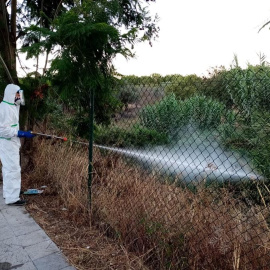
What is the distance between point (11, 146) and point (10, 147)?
2cm

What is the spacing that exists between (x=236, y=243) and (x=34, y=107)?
4.11m

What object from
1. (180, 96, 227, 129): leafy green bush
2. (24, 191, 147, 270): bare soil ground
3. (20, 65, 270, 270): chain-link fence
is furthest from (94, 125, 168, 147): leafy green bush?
(24, 191, 147, 270): bare soil ground

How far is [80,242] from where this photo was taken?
294 cm

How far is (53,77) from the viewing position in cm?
311

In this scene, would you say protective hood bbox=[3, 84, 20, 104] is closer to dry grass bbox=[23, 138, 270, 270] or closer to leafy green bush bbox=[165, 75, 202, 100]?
dry grass bbox=[23, 138, 270, 270]

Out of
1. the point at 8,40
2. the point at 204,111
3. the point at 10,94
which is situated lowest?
the point at 204,111

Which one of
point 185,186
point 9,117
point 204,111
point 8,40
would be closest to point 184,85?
point 204,111

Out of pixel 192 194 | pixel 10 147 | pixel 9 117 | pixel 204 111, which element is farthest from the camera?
pixel 10 147

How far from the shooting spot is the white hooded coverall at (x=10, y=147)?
387cm

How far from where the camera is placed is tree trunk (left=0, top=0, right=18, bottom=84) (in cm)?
485

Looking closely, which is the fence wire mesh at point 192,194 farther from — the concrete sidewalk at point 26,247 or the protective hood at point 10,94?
the protective hood at point 10,94

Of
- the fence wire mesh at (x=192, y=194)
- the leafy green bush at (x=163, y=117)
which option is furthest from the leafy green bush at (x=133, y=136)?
the fence wire mesh at (x=192, y=194)

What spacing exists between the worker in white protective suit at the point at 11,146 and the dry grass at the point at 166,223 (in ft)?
2.30

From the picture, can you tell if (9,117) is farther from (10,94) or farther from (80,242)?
(80,242)
